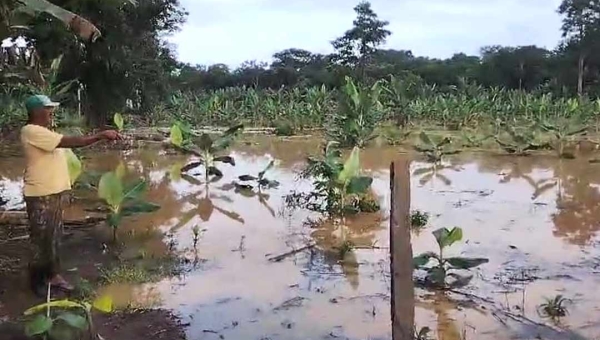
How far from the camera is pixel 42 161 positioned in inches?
189

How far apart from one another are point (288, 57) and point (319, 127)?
94.1ft

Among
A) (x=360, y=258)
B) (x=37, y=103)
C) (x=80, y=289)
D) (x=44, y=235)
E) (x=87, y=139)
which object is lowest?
(x=360, y=258)

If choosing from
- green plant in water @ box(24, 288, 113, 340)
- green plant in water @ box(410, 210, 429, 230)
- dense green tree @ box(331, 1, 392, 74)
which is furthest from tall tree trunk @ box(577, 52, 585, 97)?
green plant in water @ box(24, 288, 113, 340)

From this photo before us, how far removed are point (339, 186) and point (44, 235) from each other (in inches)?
165

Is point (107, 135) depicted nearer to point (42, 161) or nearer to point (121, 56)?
point (42, 161)

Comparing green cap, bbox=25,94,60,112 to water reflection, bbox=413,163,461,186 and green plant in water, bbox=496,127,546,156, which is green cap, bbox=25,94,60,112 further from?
green plant in water, bbox=496,127,546,156

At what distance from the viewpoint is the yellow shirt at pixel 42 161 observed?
4684 mm

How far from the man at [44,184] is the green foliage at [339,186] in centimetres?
397

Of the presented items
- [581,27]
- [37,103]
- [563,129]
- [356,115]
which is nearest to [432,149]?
[356,115]

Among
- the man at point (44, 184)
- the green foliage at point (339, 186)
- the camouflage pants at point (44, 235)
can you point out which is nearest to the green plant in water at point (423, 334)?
the man at point (44, 184)

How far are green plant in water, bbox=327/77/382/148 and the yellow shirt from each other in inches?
454

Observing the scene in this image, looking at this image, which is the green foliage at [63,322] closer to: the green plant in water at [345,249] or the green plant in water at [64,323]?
the green plant in water at [64,323]

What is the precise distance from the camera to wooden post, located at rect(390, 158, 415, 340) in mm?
3641

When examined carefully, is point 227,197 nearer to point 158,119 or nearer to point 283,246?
point 283,246
